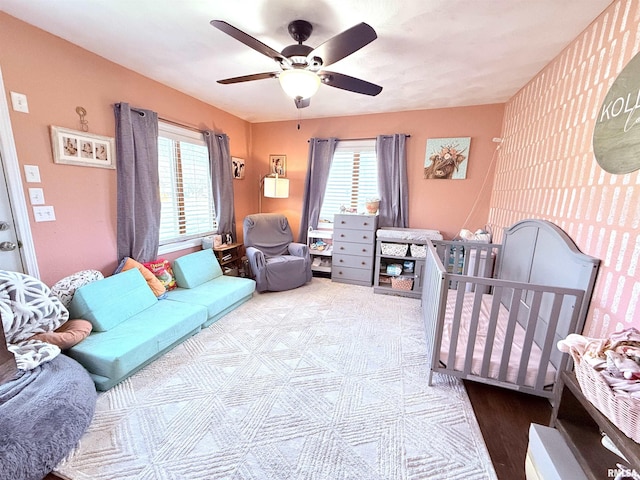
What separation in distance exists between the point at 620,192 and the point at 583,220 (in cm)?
30

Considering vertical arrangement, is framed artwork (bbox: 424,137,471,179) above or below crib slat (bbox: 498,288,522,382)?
above

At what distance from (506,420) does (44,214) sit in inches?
136

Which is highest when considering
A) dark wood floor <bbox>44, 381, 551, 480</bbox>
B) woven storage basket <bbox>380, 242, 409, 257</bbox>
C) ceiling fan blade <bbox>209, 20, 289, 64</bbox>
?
ceiling fan blade <bbox>209, 20, 289, 64</bbox>

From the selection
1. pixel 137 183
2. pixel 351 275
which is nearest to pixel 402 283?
pixel 351 275

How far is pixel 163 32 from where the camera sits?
6.32ft

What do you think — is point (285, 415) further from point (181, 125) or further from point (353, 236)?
point (181, 125)

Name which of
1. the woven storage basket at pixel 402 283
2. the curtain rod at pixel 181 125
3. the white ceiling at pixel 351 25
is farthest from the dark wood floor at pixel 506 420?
the curtain rod at pixel 181 125

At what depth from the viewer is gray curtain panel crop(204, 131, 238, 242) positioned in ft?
11.5

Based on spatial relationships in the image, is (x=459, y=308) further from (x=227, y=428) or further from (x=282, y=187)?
(x=282, y=187)

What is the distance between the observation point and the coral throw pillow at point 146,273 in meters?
2.51

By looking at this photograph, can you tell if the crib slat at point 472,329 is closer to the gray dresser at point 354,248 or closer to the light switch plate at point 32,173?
the gray dresser at point 354,248

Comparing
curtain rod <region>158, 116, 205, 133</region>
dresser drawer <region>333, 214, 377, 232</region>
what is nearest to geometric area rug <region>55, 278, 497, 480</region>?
dresser drawer <region>333, 214, 377, 232</region>

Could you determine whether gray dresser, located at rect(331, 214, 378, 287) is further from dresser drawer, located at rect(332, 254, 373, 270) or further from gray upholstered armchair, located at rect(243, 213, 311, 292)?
gray upholstered armchair, located at rect(243, 213, 311, 292)

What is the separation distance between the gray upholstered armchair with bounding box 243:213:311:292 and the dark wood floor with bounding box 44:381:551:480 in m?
2.28
